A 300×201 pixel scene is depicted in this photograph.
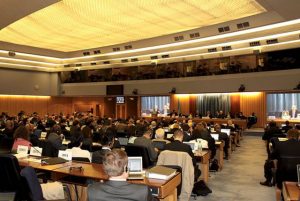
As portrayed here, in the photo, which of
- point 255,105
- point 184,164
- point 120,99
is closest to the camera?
point 184,164

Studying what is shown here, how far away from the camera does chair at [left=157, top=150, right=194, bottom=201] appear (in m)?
4.71

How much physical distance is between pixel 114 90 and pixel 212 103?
25.5 feet

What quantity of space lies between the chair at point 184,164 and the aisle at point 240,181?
96 centimetres

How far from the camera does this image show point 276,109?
17.4m

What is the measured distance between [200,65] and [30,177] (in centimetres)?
1651

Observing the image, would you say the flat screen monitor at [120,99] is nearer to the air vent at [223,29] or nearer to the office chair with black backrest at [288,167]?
the air vent at [223,29]

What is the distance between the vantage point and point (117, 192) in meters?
2.47

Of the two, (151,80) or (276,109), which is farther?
(151,80)

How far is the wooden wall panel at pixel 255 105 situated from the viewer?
17.7 m

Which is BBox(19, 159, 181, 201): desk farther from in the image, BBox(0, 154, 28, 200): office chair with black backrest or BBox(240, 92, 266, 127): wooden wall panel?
BBox(240, 92, 266, 127): wooden wall panel

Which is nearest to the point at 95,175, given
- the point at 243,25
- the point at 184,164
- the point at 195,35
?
the point at 184,164

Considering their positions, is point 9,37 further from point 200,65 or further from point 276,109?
point 276,109

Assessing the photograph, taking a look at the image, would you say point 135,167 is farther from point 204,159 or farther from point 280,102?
point 280,102

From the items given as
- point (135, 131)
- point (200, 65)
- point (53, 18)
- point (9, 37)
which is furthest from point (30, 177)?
point (200, 65)
